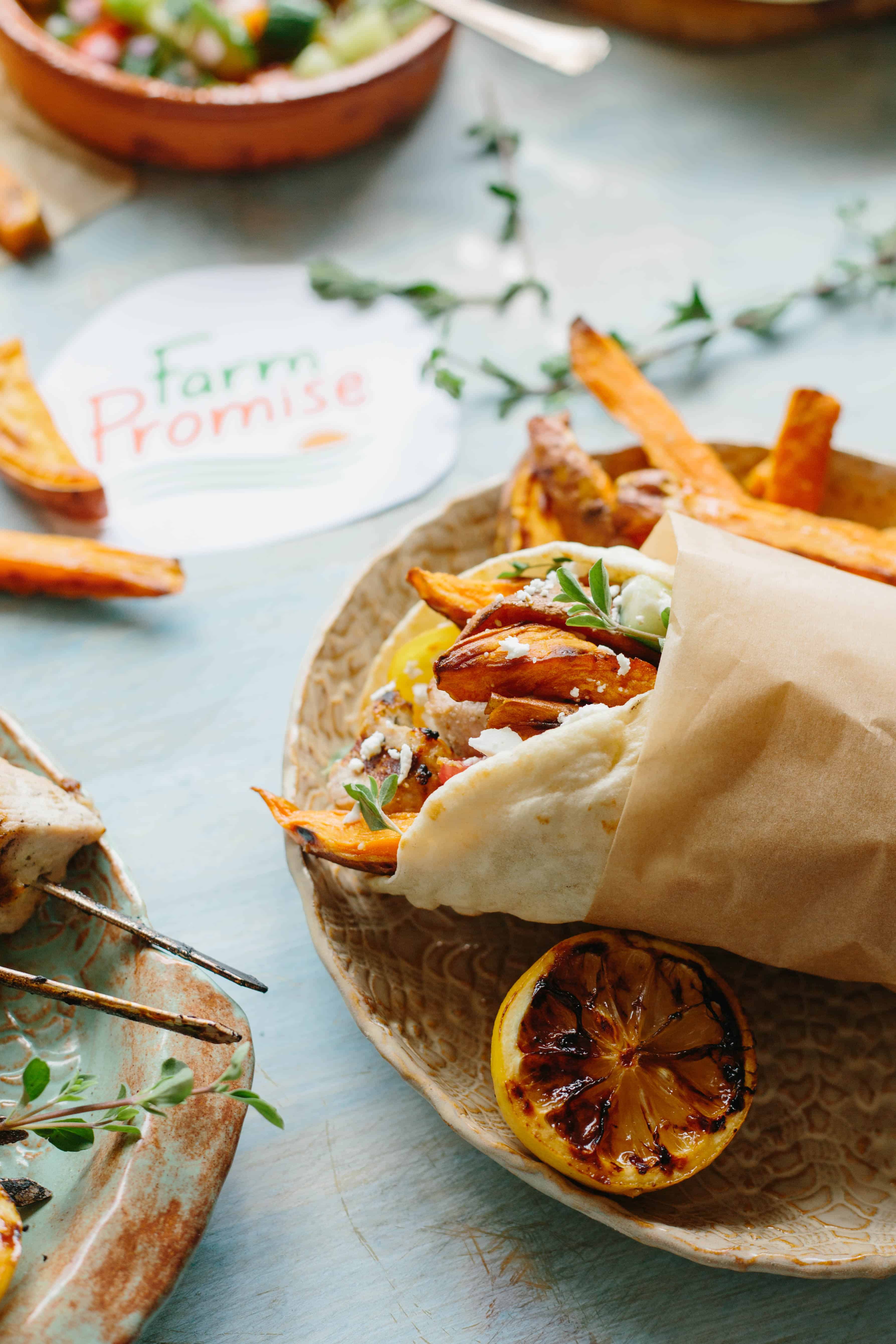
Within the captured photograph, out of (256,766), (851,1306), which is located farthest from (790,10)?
(851,1306)

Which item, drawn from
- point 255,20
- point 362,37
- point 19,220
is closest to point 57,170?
point 19,220

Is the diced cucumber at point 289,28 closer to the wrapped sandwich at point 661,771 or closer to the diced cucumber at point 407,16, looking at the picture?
the diced cucumber at point 407,16

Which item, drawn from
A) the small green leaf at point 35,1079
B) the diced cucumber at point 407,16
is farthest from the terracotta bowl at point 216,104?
the small green leaf at point 35,1079

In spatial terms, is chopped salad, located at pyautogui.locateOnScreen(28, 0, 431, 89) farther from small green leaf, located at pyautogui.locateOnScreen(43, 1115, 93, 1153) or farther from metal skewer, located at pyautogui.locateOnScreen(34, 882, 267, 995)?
small green leaf, located at pyautogui.locateOnScreen(43, 1115, 93, 1153)

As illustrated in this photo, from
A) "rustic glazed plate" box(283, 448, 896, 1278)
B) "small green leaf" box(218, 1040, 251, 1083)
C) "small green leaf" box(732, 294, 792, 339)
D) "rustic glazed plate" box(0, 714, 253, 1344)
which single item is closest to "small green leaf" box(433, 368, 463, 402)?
"rustic glazed plate" box(283, 448, 896, 1278)

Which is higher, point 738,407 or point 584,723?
point 738,407

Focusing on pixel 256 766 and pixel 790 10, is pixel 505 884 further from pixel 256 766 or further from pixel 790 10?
pixel 790 10
